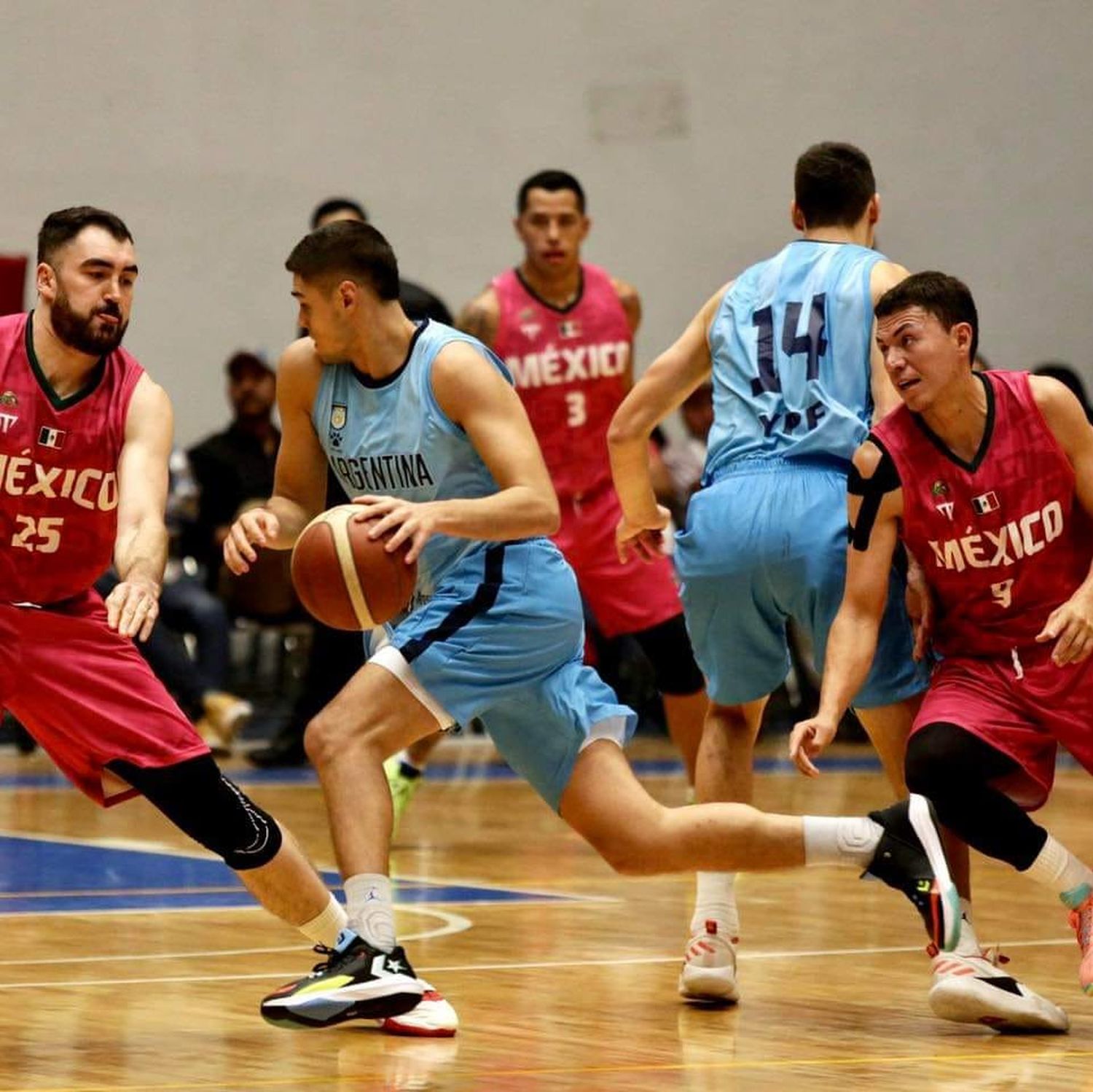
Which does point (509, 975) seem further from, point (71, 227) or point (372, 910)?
point (71, 227)

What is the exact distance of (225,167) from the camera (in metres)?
13.1

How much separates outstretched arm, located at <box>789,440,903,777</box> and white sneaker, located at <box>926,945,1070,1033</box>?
558 millimetres

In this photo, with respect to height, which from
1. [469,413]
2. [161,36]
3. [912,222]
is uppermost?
[161,36]

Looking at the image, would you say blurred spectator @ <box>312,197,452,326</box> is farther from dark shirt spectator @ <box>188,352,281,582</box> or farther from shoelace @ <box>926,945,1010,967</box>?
shoelace @ <box>926,945,1010,967</box>

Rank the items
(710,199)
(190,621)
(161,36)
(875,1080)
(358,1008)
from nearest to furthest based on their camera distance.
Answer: (875,1080), (358,1008), (190,621), (161,36), (710,199)

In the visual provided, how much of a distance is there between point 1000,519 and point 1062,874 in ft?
2.39

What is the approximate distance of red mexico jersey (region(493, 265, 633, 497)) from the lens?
344 inches

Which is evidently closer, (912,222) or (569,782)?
(569,782)

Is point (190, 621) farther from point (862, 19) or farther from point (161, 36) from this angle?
point (862, 19)

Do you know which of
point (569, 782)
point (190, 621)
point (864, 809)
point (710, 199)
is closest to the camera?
point (569, 782)

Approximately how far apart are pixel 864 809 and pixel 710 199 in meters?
5.83

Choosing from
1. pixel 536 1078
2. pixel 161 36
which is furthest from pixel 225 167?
pixel 536 1078

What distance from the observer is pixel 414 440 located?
5.00 metres

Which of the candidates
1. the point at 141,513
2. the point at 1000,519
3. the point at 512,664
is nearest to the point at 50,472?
the point at 141,513
